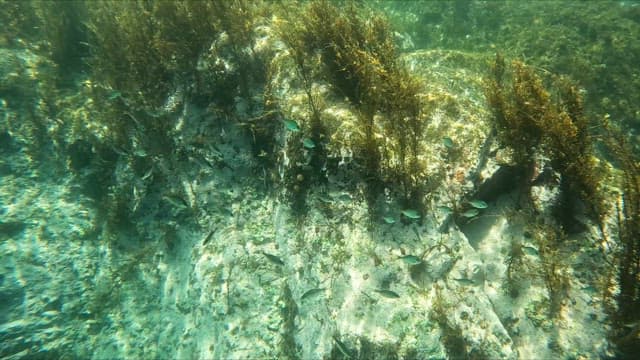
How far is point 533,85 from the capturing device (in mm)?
4988

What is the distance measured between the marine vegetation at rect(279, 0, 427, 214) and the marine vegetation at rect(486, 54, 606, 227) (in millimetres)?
1189

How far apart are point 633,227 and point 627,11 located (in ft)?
35.3

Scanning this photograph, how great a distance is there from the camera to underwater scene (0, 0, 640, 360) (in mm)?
4457

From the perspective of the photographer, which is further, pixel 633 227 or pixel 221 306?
pixel 221 306

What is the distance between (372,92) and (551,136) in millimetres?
2439

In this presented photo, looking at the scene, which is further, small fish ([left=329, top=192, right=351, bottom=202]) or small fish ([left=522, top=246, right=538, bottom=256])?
small fish ([left=329, top=192, right=351, bottom=202])

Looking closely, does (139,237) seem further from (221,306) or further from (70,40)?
(70,40)

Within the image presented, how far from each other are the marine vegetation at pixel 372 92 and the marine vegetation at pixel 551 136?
1.19 metres

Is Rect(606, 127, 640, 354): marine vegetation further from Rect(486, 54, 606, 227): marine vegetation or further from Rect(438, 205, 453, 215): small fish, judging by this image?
Rect(438, 205, 453, 215): small fish

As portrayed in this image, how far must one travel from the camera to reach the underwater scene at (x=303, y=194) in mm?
4457

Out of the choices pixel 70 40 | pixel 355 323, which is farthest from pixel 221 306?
pixel 70 40

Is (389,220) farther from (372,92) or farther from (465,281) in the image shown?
(372,92)

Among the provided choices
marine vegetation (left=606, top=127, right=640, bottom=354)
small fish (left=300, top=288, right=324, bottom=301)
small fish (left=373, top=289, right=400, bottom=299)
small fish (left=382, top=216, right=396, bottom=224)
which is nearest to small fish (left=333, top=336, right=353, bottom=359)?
small fish (left=300, top=288, right=324, bottom=301)

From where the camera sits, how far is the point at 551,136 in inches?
183
